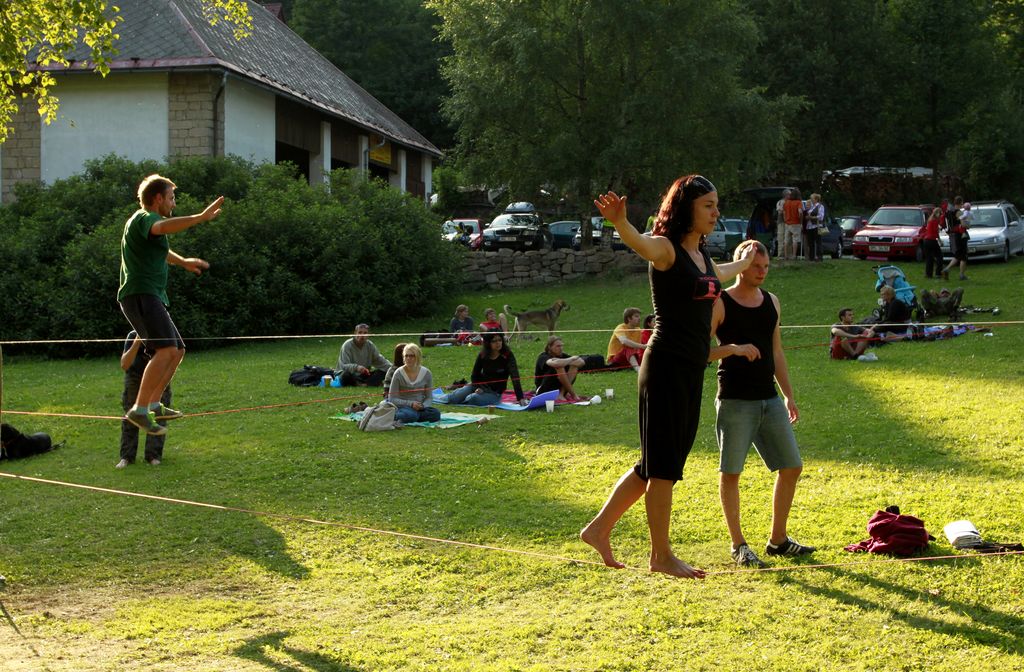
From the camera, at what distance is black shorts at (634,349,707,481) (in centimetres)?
527

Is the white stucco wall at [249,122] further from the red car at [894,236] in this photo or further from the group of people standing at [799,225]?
the red car at [894,236]

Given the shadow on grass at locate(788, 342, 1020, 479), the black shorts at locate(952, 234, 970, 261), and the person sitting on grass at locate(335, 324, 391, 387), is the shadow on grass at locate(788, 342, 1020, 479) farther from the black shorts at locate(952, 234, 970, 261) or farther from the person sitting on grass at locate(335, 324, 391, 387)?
the black shorts at locate(952, 234, 970, 261)

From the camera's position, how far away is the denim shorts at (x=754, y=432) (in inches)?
283

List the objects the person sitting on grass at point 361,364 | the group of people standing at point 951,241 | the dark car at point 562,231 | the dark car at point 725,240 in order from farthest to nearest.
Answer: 1. the dark car at point 562,231
2. the dark car at point 725,240
3. the group of people standing at point 951,241
4. the person sitting on grass at point 361,364

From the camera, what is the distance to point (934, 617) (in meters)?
6.38

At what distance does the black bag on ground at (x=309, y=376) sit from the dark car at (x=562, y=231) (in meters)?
23.1

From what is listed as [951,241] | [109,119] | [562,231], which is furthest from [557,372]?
[562,231]

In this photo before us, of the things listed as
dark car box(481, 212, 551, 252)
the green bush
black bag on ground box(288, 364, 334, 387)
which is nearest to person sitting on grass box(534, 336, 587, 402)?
black bag on ground box(288, 364, 334, 387)

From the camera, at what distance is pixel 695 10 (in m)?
30.1

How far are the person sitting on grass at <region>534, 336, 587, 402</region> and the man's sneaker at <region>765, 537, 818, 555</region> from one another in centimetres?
724

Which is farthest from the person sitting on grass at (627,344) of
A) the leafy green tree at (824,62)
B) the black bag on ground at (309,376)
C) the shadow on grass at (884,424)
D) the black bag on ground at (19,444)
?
the leafy green tree at (824,62)

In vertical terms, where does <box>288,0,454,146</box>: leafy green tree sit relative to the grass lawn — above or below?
above

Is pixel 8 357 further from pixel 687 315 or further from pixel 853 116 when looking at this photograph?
pixel 853 116

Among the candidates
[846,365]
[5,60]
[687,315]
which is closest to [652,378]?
[687,315]
